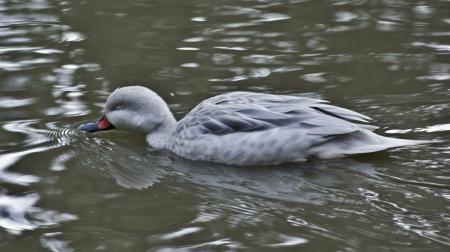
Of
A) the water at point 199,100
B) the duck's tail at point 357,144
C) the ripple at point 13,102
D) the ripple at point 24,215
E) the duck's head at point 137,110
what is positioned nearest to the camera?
the water at point 199,100

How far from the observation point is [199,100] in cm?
930

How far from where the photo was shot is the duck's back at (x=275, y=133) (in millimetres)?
7609

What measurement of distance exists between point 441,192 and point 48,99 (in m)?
4.30

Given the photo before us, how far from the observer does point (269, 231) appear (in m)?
6.36

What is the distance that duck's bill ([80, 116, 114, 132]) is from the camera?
28.0 ft

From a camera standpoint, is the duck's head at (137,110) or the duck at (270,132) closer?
the duck at (270,132)

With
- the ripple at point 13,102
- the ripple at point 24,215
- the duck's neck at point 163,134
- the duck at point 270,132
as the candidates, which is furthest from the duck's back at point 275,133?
the ripple at point 13,102

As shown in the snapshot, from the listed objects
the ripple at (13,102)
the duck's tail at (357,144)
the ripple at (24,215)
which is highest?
the duck's tail at (357,144)

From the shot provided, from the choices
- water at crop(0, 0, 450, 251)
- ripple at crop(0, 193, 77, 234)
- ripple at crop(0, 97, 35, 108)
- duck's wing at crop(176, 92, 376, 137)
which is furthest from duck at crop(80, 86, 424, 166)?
ripple at crop(0, 97, 35, 108)

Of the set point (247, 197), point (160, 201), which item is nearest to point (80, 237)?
point (160, 201)

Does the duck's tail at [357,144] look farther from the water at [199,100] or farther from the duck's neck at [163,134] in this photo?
the duck's neck at [163,134]

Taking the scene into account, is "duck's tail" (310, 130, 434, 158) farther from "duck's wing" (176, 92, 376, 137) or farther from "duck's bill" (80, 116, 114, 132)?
"duck's bill" (80, 116, 114, 132)

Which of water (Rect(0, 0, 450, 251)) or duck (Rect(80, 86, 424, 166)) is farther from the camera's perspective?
duck (Rect(80, 86, 424, 166))

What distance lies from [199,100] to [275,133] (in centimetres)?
180
